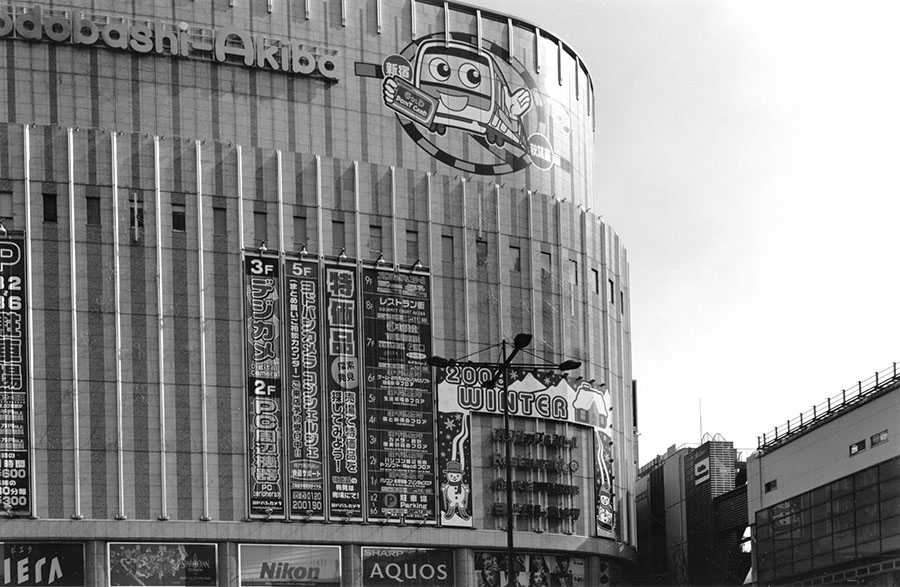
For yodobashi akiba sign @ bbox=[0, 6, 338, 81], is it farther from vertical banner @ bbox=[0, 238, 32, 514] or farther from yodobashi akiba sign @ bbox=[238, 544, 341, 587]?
yodobashi akiba sign @ bbox=[238, 544, 341, 587]

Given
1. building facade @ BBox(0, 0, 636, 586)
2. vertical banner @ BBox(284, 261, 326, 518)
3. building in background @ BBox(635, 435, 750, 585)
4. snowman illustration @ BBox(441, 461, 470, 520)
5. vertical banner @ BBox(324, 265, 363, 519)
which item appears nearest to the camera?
building facade @ BBox(0, 0, 636, 586)

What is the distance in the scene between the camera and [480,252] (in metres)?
107

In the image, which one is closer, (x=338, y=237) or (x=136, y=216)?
(x=136, y=216)

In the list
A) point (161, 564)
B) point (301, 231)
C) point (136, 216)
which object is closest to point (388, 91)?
point (301, 231)

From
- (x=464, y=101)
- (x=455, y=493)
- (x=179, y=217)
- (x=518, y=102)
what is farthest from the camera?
(x=518, y=102)

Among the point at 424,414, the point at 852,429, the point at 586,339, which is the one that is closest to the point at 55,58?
the point at 424,414

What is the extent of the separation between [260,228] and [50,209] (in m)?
12.9

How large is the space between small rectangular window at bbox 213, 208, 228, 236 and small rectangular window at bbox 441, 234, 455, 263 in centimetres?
1482

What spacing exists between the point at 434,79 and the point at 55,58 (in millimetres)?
25356

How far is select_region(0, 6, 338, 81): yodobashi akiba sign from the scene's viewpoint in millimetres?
100000

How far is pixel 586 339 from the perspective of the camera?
4382 inches

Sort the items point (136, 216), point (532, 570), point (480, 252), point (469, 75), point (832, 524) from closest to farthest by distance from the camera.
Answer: point (136, 216) → point (832, 524) → point (532, 570) → point (480, 252) → point (469, 75)

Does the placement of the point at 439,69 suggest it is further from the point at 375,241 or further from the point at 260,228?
the point at 260,228

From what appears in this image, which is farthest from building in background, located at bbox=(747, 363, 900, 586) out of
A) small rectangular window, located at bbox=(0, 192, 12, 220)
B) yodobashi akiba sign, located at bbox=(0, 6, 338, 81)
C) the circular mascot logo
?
small rectangular window, located at bbox=(0, 192, 12, 220)
